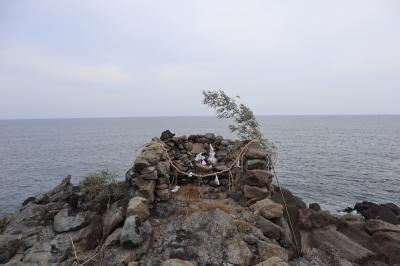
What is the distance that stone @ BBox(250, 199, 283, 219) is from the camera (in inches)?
475

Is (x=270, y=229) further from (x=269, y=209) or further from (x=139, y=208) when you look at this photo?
(x=139, y=208)

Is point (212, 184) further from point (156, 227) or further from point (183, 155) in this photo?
point (156, 227)

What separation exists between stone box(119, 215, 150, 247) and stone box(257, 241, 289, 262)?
12.8ft

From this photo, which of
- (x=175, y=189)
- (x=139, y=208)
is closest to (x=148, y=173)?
(x=175, y=189)

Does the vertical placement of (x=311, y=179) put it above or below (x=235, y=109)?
below

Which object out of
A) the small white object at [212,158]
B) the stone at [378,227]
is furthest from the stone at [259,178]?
the stone at [378,227]

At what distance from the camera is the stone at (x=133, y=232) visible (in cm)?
1044

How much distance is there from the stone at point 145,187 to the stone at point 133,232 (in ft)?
6.12

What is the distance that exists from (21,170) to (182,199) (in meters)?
44.8

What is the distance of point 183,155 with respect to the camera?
53.8ft

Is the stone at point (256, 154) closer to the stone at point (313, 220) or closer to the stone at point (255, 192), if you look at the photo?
the stone at point (255, 192)

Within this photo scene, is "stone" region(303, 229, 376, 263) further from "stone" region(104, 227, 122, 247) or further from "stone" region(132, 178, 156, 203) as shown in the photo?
"stone" region(104, 227, 122, 247)

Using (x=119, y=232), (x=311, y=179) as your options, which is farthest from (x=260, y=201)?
(x=311, y=179)

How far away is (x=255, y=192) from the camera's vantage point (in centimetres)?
1338
